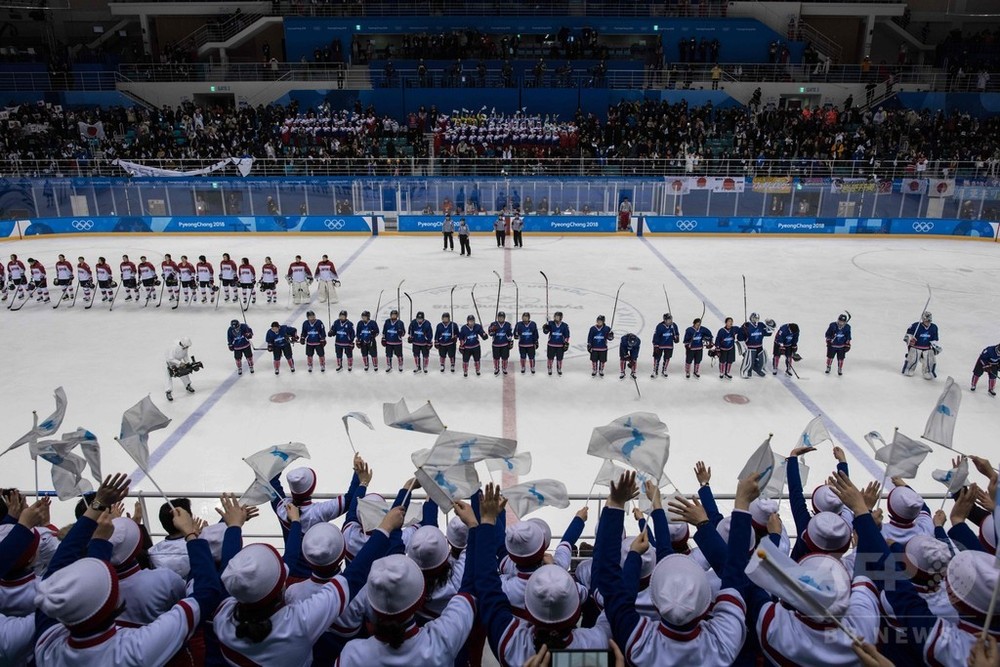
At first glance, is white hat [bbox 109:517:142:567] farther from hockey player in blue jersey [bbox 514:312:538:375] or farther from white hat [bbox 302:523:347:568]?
hockey player in blue jersey [bbox 514:312:538:375]

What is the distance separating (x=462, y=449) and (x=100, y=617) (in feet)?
7.11

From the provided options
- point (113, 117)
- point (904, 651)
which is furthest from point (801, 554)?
point (113, 117)

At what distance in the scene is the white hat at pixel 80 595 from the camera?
2.90 metres

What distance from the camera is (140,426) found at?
5.60 m

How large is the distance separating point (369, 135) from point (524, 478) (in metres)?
28.6

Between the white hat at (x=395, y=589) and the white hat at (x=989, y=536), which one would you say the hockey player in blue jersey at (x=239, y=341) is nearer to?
the white hat at (x=395, y=589)

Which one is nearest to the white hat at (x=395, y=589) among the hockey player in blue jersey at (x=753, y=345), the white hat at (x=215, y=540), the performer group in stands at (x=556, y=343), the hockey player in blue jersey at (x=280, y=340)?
the white hat at (x=215, y=540)

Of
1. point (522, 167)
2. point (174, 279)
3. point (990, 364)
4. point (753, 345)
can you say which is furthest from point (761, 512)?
point (522, 167)

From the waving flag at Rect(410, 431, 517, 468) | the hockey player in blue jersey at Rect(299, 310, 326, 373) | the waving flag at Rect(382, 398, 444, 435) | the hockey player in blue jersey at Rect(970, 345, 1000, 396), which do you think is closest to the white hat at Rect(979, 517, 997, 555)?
the waving flag at Rect(410, 431, 517, 468)

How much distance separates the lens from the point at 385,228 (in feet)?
92.2

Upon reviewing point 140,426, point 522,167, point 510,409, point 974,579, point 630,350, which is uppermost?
point 522,167

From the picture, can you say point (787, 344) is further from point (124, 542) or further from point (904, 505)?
point (124, 542)

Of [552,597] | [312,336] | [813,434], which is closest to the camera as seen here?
[552,597]

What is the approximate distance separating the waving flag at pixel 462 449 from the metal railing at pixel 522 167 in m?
27.0
